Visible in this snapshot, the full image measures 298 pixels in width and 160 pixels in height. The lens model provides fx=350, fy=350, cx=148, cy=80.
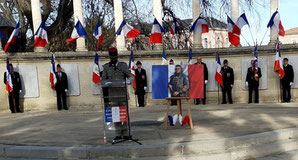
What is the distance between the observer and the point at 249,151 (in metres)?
6.73

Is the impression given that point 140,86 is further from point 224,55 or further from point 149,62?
point 224,55

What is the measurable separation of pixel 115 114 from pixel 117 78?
76 centimetres

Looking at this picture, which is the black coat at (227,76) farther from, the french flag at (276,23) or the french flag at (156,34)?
the french flag at (156,34)

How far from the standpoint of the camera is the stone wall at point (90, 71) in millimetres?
14961

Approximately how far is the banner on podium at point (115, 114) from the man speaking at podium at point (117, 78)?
4.4 inches

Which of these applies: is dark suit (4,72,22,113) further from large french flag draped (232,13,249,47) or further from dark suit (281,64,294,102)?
dark suit (281,64,294,102)

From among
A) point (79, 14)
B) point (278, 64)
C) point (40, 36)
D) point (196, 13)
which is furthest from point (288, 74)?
point (40, 36)

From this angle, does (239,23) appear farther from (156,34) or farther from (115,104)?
(115,104)

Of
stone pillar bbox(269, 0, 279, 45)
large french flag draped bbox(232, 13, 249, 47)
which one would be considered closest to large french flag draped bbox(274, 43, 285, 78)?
stone pillar bbox(269, 0, 279, 45)

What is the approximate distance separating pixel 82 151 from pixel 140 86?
8562 mm

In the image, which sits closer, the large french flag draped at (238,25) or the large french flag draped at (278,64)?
the large french flag draped at (278,64)

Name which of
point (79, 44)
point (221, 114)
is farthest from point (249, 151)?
point (79, 44)

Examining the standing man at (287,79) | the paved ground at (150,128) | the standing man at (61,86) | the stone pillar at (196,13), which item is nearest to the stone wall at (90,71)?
the standing man at (61,86)

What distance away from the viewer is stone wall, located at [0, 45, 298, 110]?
49.1ft
